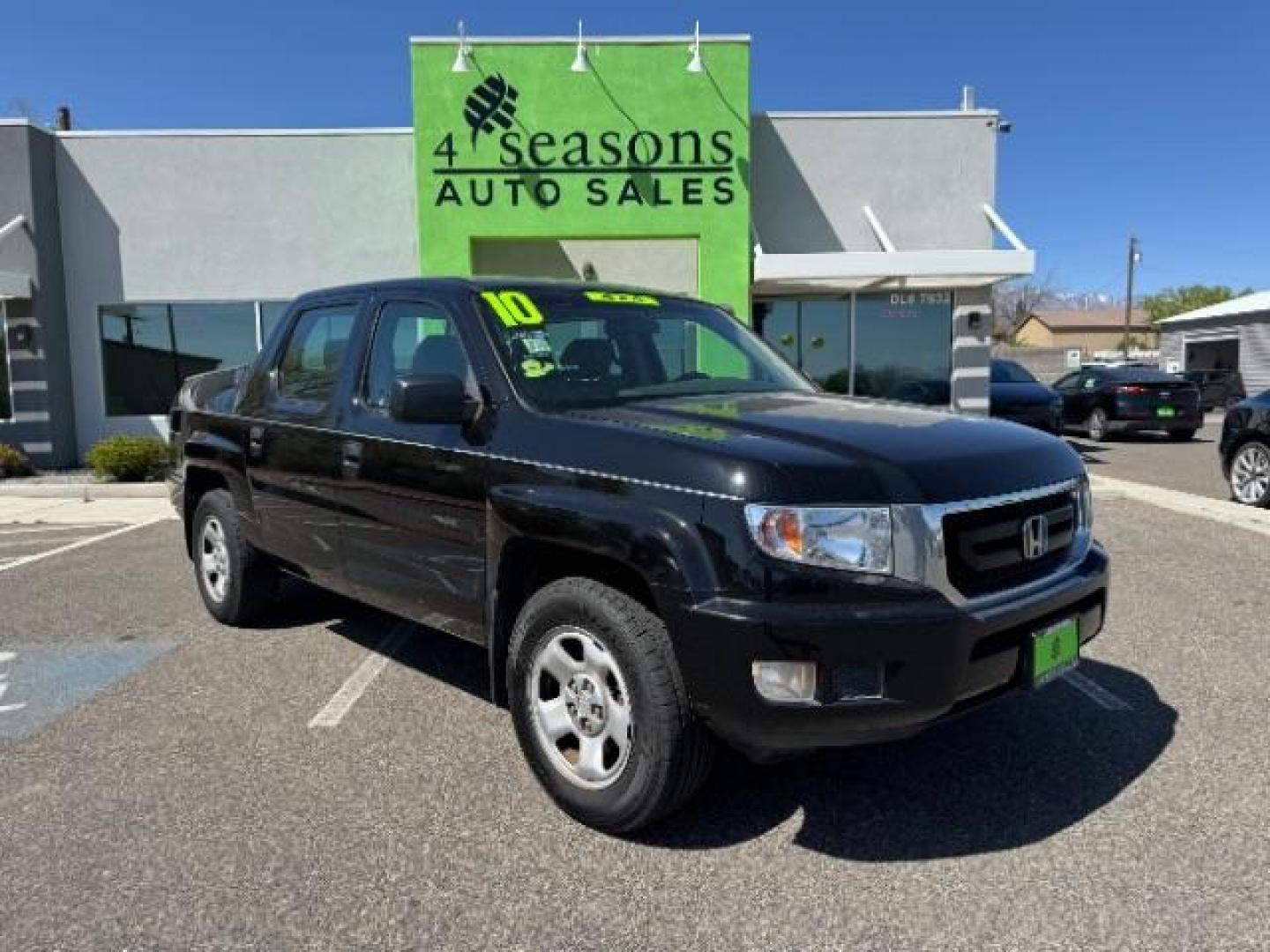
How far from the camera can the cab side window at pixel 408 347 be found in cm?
395

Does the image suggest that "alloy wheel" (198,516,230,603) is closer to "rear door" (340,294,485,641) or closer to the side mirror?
"rear door" (340,294,485,641)

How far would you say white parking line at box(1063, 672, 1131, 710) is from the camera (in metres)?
4.32

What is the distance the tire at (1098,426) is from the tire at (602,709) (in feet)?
58.2

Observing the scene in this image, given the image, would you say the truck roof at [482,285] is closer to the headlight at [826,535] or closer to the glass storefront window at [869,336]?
the headlight at [826,535]

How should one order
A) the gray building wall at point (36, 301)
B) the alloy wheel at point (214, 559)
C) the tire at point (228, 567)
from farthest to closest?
the gray building wall at point (36, 301)
the alloy wheel at point (214, 559)
the tire at point (228, 567)

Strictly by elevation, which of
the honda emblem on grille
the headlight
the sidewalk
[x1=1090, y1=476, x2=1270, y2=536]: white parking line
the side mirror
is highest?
the side mirror

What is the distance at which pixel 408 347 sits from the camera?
422 centimetres

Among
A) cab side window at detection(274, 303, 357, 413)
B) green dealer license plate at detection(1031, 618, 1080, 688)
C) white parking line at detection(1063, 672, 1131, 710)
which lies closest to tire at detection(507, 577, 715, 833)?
green dealer license plate at detection(1031, 618, 1080, 688)

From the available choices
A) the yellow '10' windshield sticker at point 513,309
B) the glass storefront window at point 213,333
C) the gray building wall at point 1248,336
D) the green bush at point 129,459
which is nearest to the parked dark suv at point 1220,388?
the gray building wall at point 1248,336

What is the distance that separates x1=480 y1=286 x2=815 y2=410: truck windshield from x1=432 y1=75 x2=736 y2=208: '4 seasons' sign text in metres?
9.08

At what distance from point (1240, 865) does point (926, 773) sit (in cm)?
103

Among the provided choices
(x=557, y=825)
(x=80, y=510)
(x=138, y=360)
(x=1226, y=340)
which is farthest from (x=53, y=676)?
(x=1226, y=340)

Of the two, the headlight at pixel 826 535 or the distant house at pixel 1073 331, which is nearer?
the headlight at pixel 826 535

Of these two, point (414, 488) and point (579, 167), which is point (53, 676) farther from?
point (579, 167)
